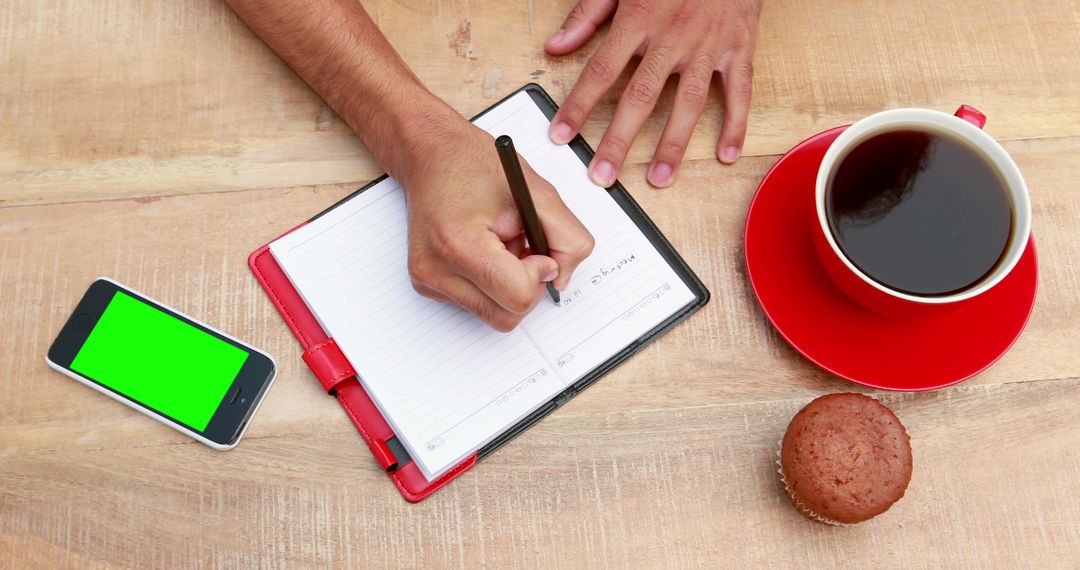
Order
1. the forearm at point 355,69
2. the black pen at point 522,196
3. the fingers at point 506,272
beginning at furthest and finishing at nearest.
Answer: the forearm at point 355,69, the fingers at point 506,272, the black pen at point 522,196

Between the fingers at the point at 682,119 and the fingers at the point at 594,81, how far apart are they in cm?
7

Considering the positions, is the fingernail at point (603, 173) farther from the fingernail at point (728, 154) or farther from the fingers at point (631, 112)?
the fingernail at point (728, 154)

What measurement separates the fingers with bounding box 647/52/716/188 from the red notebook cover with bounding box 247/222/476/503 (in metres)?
0.35

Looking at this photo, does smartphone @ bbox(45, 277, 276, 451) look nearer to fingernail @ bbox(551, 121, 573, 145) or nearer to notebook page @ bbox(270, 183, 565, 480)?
notebook page @ bbox(270, 183, 565, 480)

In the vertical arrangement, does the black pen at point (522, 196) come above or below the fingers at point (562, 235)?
above

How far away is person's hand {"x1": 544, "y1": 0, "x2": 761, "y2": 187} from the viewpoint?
78 cm

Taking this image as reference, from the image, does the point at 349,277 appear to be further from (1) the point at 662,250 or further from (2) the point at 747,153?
(2) the point at 747,153

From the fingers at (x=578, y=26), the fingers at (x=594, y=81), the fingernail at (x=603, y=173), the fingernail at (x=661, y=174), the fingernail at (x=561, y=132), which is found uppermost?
the fingers at (x=578, y=26)

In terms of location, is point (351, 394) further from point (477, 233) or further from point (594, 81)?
point (594, 81)

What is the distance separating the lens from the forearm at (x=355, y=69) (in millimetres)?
747

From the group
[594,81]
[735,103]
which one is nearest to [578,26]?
[594,81]

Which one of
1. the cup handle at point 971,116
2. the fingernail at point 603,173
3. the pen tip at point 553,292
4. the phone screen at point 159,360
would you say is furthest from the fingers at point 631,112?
the phone screen at point 159,360

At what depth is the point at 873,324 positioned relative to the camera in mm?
711

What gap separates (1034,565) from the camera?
0.71 meters
